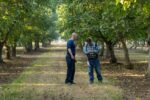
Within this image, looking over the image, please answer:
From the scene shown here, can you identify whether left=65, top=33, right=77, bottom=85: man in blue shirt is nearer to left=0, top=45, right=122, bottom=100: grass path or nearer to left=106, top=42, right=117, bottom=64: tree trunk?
left=0, top=45, right=122, bottom=100: grass path

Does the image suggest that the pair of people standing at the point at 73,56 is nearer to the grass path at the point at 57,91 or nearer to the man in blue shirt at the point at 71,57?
the man in blue shirt at the point at 71,57

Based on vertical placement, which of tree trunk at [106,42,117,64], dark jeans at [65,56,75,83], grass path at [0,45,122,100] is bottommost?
tree trunk at [106,42,117,64]

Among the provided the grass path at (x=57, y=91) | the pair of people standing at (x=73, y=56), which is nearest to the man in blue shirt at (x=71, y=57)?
the pair of people standing at (x=73, y=56)

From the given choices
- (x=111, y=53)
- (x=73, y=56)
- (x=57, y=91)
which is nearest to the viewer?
(x=57, y=91)

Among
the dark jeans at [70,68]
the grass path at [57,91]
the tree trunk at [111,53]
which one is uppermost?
the dark jeans at [70,68]

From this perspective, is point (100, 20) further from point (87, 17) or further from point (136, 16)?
point (136, 16)

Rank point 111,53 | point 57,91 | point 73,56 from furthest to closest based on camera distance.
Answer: point 111,53 → point 73,56 → point 57,91

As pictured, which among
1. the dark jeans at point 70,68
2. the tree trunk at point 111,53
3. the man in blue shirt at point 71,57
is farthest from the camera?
the tree trunk at point 111,53

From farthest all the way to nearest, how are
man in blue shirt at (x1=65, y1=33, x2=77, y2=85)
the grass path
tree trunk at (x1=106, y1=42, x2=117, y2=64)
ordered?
tree trunk at (x1=106, y1=42, x2=117, y2=64), man in blue shirt at (x1=65, y1=33, x2=77, y2=85), the grass path

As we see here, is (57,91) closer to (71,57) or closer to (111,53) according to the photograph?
(71,57)

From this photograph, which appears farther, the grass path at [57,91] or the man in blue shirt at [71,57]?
the man in blue shirt at [71,57]

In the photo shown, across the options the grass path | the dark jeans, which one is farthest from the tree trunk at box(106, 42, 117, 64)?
the dark jeans

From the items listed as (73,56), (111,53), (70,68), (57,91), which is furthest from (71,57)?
(111,53)

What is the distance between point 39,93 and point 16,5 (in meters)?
6.48
